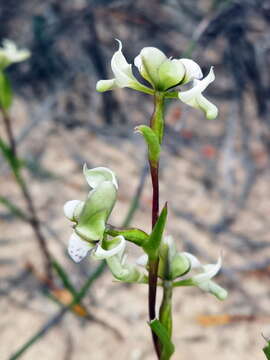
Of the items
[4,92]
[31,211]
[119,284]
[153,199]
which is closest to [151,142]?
[153,199]

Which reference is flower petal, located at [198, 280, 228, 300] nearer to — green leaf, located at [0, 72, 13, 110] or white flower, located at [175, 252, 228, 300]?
white flower, located at [175, 252, 228, 300]

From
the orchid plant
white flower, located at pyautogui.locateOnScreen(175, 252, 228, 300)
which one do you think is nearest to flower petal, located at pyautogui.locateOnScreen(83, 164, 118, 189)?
the orchid plant

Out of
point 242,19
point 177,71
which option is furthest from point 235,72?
point 177,71

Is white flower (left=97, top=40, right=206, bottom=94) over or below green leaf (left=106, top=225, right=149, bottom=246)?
over

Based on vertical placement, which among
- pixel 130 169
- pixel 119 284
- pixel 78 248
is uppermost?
pixel 78 248

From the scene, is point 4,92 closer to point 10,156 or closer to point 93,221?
point 10,156

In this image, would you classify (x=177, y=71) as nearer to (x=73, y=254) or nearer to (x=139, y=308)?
(x=73, y=254)

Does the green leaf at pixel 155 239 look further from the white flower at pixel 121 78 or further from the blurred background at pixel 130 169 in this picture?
the blurred background at pixel 130 169
